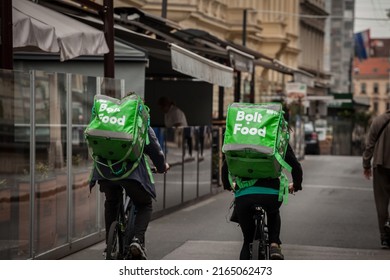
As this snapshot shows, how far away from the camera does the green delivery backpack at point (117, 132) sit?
31.6ft

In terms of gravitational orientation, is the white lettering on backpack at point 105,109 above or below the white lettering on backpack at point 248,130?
above

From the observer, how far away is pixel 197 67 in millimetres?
17766

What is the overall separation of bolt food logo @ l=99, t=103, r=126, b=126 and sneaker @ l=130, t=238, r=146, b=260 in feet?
3.28

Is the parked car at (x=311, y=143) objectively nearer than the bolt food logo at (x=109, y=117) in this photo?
No

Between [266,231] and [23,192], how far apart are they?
235 centimetres

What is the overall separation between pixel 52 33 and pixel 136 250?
3815mm

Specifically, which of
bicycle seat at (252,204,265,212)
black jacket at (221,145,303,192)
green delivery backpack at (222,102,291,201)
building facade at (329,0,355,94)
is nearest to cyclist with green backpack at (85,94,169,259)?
black jacket at (221,145,303,192)

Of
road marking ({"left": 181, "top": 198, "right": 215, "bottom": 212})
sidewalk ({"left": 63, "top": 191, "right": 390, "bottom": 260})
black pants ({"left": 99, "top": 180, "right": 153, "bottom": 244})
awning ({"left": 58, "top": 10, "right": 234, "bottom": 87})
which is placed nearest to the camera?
black pants ({"left": 99, "top": 180, "right": 153, "bottom": 244})

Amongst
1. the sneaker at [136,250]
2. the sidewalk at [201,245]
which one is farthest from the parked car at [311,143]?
the sneaker at [136,250]

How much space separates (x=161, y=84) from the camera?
26891mm

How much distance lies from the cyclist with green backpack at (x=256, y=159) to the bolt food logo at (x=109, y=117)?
3.13 feet

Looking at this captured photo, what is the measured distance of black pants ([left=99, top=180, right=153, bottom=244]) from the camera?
32.7ft

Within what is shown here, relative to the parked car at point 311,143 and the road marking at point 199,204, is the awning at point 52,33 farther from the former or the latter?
the parked car at point 311,143

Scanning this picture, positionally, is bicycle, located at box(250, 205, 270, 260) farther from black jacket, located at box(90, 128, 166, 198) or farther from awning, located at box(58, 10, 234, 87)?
awning, located at box(58, 10, 234, 87)
